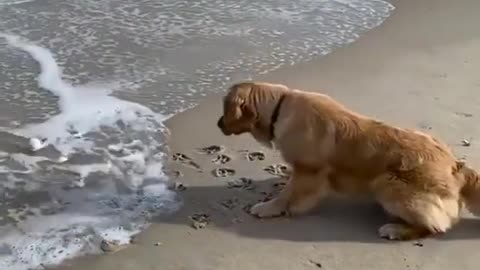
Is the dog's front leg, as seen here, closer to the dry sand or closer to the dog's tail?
the dry sand

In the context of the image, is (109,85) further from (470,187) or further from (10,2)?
(470,187)

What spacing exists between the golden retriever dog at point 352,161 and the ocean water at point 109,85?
2.02 feet

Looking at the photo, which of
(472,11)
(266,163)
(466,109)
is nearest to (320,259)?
(266,163)

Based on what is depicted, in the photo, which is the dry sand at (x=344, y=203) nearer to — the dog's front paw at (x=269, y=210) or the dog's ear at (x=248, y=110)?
the dog's front paw at (x=269, y=210)

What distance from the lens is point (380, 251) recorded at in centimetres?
409

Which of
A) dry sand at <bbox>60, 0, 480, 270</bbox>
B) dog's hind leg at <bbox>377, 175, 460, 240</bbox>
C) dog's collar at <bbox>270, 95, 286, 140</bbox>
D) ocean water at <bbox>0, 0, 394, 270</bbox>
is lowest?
ocean water at <bbox>0, 0, 394, 270</bbox>

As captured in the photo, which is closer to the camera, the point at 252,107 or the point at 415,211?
Result: the point at 415,211

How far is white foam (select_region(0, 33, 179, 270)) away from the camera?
13.7ft

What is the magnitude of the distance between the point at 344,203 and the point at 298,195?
32cm

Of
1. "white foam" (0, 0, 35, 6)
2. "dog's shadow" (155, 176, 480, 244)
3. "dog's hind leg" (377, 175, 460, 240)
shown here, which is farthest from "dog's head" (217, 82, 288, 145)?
"white foam" (0, 0, 35, 6)

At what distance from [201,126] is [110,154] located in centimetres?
63

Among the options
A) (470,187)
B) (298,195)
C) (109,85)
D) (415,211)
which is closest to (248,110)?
(298,195)

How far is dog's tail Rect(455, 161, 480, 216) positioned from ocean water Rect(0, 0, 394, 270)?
145 centimetres

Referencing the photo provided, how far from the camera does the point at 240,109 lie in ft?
14.5
